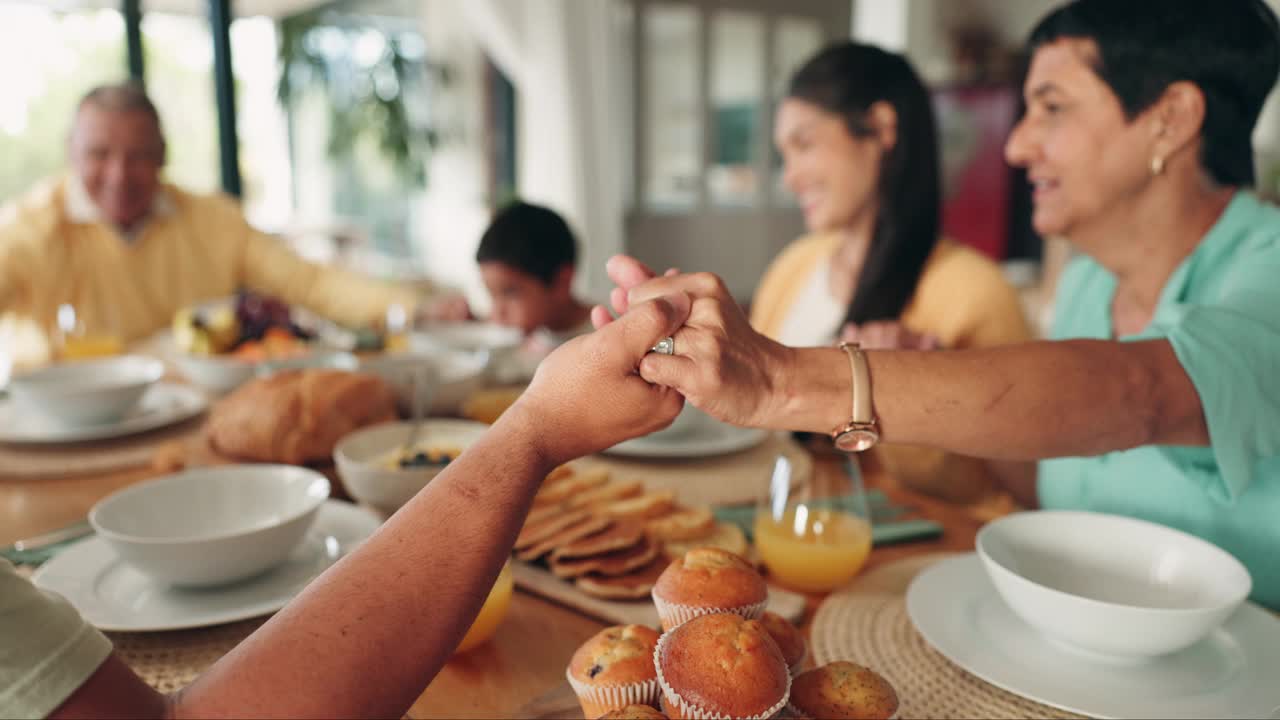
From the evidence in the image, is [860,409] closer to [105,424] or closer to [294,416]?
[294,416]

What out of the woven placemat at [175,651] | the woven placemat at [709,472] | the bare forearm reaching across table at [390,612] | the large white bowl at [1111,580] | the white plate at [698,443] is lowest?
the woven placemat at [709,472]

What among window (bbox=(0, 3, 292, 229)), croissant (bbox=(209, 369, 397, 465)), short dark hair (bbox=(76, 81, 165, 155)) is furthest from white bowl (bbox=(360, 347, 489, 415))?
window (bbox=(0, 3, 292, 229))

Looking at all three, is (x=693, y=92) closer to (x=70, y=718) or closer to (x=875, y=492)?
(x=875, y=492)

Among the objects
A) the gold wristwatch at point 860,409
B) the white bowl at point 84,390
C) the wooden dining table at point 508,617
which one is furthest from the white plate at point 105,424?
the gold wristwatch at point 860,409

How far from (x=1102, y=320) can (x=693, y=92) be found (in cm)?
646

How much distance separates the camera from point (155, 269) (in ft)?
10.5

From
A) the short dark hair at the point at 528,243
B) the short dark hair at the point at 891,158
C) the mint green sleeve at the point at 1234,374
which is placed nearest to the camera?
the mint green sleeve at the point at 1234,374

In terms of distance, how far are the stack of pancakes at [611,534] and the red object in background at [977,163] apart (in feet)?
18.6

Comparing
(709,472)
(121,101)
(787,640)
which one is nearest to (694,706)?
(787,640)

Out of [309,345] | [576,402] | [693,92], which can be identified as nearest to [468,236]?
[693,92]

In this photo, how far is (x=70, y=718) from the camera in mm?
503

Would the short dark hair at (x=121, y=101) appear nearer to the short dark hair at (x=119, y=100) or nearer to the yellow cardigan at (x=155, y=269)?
the short dark hair at (x=119, y=100)

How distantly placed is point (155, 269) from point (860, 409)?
3.03 metres

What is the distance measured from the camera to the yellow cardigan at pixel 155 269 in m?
3.00
